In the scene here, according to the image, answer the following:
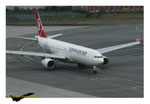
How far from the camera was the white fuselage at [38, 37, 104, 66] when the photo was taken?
46.4 metres

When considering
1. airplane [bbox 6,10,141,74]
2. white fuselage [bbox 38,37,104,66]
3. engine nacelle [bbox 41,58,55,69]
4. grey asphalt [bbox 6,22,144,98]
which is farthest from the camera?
engine nacelle [bbox 41,58,55,69]

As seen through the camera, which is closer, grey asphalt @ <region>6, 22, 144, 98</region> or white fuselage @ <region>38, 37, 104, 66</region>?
grey asphalt @ <region>6, 22, 144, 98</region>

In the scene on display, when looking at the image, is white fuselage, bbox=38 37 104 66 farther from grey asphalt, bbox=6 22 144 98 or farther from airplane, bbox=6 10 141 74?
grey asphalt, bbox=6 22 144 98

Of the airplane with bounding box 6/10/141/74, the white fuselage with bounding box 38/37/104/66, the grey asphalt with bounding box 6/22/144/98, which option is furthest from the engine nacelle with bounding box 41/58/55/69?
the white fuselage with bounding box 38/37/104/66

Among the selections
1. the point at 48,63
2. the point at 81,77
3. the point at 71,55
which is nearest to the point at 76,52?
the point at 71,55

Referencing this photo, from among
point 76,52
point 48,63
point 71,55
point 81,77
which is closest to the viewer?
point 81,77

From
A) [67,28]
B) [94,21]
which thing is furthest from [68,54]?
[94,21]

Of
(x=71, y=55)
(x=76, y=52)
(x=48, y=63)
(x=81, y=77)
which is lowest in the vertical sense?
(x=81, y=77)

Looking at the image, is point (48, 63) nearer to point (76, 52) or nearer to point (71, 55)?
point (71, 55)

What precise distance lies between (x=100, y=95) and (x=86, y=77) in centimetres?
983

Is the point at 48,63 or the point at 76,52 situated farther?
the point at 48,63

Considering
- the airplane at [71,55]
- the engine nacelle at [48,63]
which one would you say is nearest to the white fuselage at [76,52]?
the airplane at [71,55]

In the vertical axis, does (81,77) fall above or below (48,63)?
below

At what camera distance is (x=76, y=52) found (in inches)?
1946
